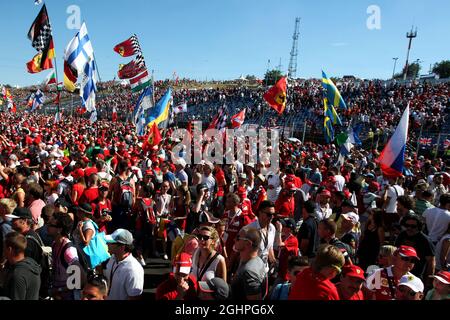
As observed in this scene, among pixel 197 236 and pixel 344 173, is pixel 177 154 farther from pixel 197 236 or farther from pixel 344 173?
pixel 197 236

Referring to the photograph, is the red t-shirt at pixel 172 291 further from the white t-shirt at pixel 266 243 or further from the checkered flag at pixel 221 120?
the checkered flag at pixel 221 120

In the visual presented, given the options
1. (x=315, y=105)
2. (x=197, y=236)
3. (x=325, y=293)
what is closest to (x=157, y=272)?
(x=197, y=236)

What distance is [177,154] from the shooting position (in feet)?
39.9

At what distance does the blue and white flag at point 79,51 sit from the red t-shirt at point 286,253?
36.7ft

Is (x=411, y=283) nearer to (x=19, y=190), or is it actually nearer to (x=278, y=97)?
(x=19, y=190)

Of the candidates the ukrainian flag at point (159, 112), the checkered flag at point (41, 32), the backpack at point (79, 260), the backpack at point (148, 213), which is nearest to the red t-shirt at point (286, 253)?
the backpack at point (79, 260)

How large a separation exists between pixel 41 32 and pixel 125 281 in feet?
42.9

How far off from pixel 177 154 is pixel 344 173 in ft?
17.0

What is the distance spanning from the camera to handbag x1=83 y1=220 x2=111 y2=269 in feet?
12.5

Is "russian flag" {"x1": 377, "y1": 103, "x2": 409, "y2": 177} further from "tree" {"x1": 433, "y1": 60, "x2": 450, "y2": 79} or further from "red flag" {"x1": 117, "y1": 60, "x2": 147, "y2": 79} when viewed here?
"tree" {"x1": 433, "y1": 60, "x2": 450, "y2": 79}

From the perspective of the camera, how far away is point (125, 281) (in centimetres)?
326

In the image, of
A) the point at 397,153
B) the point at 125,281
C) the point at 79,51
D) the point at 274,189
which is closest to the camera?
the point at 125,281

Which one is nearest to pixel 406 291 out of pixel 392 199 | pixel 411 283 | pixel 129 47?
pixel 411 283

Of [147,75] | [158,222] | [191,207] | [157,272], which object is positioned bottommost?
[157,272]
